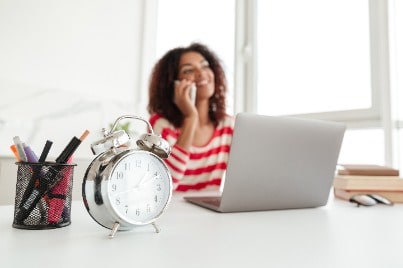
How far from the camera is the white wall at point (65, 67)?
221 cm

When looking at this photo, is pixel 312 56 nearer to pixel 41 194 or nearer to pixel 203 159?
pixel 203 159

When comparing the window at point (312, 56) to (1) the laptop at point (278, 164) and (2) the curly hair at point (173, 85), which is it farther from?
(1) the laptop at point (278, 164)

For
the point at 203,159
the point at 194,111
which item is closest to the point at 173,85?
the point at 194,111

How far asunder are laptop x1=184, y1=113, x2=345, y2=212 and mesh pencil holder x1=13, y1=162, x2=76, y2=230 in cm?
34

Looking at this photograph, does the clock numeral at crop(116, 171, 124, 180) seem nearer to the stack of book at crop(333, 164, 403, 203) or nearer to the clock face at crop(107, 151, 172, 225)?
the clock face at crop(107, 151, 172, 225)

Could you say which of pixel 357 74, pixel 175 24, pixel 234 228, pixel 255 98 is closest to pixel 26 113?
pixel 175 24

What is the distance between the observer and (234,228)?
0.60 meters

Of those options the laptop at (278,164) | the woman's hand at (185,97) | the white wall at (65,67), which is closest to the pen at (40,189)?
the laptop at (278,164)

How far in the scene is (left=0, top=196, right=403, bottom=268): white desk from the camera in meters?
0.40

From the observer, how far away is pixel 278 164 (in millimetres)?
786

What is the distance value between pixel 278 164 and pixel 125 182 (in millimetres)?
393

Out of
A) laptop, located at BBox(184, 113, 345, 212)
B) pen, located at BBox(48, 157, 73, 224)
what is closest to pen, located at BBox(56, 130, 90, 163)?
pen, located at BBox(48, 157, 73, 224)

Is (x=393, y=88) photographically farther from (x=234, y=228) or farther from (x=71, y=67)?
(x=71, y=67)

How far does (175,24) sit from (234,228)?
2632mm
